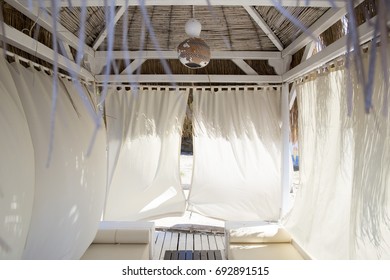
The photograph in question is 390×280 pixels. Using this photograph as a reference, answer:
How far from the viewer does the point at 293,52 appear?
14.2ft

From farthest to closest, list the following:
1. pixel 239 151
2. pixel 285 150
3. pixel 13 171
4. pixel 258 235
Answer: pixel 239 151, pixel 285 150, pixel 258 235, pixel 13 171

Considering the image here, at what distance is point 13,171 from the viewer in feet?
6.48

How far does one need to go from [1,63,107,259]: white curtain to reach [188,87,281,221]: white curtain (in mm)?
1968

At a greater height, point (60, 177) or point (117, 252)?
point (60, 177)

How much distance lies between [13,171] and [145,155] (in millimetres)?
3085

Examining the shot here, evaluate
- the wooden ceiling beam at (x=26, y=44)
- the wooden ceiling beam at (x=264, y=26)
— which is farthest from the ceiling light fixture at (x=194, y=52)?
the wooden ceiling beam at (x=264, y=26)

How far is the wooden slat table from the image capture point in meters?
3.87

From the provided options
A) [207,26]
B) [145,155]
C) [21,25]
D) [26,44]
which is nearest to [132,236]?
[145,155]

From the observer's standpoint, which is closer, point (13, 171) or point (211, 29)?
point (13, 171)

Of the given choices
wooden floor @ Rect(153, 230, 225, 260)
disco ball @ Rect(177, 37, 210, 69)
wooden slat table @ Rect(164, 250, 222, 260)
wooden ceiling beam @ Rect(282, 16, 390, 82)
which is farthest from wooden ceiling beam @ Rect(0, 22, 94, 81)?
wooden floor @ Rect(153, 230, 225, 260)

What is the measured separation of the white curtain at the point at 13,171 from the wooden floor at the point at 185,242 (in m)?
2.27

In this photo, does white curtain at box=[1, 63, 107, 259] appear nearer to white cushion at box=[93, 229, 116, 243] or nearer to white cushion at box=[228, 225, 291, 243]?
white cushion at box=[93, 229, 116, 243]

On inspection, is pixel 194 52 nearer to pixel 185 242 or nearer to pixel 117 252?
pixel 117 252
